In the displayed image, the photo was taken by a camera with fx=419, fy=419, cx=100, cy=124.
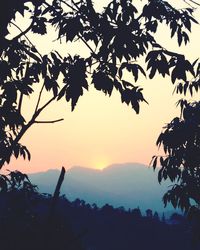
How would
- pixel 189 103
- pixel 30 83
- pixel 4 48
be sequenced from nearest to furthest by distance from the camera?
pixel 4 48, pixel 30 83, pixel 189 103

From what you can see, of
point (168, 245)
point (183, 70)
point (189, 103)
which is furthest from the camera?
point (168, 245)

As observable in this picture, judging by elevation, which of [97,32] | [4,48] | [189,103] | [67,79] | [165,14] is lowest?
[67,79]

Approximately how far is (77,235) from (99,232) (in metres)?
28.2

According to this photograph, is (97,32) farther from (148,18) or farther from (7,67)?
(7,67)

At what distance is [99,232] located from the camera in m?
34.0

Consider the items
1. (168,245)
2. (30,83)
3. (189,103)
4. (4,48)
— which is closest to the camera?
(4,48)

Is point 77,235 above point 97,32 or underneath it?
underneath

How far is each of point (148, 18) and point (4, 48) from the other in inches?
67.0

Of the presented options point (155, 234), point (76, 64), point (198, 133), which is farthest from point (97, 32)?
point (155, 234)

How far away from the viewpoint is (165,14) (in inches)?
195

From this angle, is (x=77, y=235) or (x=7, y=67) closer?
(x=7, y=67)

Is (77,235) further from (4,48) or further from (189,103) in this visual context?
(189,103)

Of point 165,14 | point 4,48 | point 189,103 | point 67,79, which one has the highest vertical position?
point 189,103

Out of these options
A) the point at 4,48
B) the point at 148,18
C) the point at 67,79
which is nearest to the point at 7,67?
the point at 4,48
